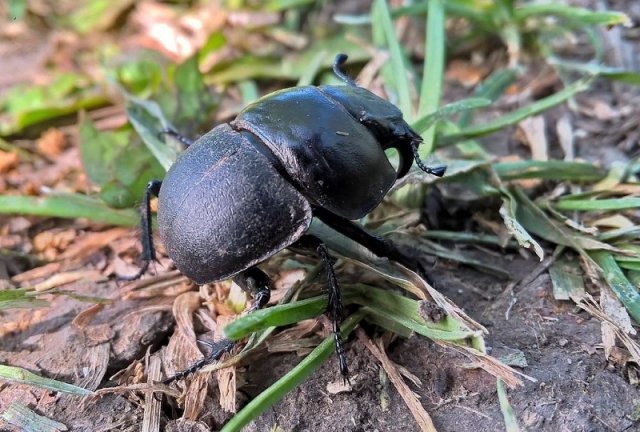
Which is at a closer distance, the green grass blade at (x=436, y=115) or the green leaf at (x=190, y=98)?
the green grass blade at (x=436, y=115)

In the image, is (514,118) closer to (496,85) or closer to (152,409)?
(496,85)

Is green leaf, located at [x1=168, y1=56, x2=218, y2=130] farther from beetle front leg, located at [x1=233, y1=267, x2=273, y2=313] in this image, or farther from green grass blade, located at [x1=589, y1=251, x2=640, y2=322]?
green grass blade, located at [x1=589, y1=251, x2=640, y2=322]

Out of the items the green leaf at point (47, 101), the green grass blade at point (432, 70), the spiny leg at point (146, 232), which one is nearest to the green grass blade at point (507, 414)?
the green grass blade at point (432, 70)

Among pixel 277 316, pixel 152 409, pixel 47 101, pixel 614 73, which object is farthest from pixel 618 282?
pixel 47 101

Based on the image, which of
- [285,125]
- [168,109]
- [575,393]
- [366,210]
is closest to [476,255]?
[366,210]

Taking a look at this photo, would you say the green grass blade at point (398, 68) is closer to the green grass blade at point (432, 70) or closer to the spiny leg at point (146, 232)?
the green grass blade at point (432, 70)
